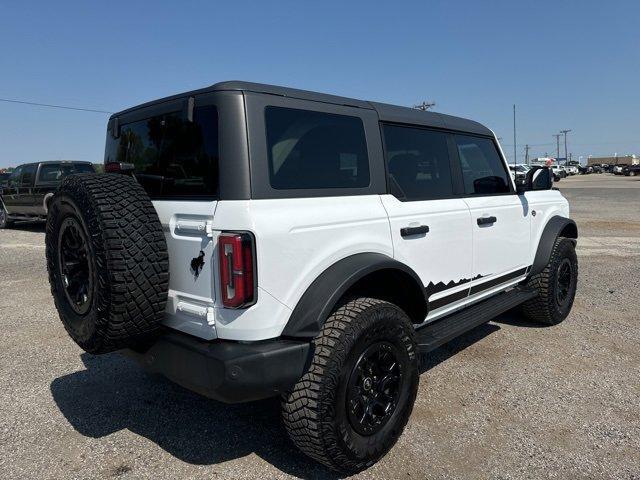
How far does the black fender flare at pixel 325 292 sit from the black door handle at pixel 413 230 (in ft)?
1.20

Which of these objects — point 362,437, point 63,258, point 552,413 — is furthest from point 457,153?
point 63,258

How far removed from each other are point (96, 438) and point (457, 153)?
10.3 feet

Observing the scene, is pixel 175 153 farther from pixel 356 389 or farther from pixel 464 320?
pixel 464 320

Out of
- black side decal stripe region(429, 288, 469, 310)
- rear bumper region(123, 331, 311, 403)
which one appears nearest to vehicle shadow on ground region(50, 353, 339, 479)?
rear bumper region(123, 331, 311, 403)

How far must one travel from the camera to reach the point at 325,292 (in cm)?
233

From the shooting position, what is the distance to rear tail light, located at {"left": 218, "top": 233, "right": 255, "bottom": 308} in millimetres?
2119

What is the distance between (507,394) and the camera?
338 cm

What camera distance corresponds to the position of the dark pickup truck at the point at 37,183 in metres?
12.1

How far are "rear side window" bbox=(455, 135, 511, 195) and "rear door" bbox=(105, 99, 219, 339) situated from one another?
6.91 ft

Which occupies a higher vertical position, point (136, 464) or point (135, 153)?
point (135, 153)

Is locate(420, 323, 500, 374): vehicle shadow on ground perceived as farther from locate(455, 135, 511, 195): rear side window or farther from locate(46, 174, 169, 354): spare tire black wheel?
locate(46, 174, 169, 354): spare tire black wheel

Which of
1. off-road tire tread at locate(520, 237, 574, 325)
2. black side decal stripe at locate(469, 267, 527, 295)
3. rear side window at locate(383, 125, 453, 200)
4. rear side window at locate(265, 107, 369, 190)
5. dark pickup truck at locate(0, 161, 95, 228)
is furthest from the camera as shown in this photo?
dark pickup truck at locate(0, 161, 95, 228)

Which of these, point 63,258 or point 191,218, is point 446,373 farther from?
point 63,258

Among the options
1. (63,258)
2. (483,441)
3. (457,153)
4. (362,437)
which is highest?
(457,153)
